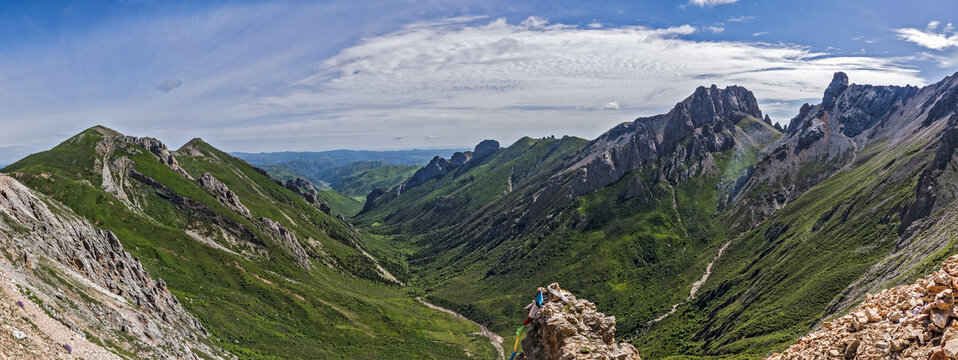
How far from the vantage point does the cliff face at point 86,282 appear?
54.3 metres

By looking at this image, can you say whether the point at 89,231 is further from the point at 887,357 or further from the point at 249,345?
the point at 887,357

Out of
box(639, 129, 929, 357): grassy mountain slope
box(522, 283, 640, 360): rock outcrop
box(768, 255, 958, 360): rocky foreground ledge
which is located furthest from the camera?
box(639, 129, 929, 357): grassy mountain slope

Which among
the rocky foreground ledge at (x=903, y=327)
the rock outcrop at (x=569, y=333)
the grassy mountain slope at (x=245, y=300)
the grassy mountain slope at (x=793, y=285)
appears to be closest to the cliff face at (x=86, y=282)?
the grassy mountain slope at (x=245, y=300)

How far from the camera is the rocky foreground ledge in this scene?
63.5 feet

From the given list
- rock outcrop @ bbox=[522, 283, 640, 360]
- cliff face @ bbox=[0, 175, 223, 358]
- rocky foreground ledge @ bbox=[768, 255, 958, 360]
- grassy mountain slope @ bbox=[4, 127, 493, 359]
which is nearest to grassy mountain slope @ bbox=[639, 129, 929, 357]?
grassy mountain slope @ bbox=[4, 127, 493, 359]

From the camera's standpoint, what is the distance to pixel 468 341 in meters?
198

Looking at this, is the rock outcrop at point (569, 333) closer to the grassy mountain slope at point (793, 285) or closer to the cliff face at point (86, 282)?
the cliff face at point (86, 282)

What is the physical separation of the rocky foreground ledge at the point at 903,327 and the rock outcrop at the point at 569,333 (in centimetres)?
1552

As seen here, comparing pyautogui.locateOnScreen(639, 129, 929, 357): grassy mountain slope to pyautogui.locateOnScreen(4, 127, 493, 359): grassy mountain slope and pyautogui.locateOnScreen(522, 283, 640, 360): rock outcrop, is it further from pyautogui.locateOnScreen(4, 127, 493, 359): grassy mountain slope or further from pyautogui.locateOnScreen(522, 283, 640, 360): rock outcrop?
pyautogui.locateOnScreen(522, 283, 640, 360): rock outcrop

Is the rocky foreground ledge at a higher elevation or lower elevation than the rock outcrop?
higher

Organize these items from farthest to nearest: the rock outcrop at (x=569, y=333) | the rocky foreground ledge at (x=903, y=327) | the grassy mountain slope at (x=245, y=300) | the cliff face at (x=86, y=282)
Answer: the grassy mountain slope at (x=245, y=300), the cliff face at (x=86, y=282), the rock outcrop at (x=569, y=333), the rocky foreground ledge at (x=903, y=327)

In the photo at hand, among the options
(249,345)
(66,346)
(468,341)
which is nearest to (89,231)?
(249,345)

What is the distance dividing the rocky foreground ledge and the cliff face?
220ft

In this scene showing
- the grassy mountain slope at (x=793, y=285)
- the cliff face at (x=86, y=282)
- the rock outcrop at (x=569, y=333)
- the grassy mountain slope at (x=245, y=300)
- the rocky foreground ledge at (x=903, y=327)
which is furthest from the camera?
the grassy mountain slope at (x=793, y=285)
